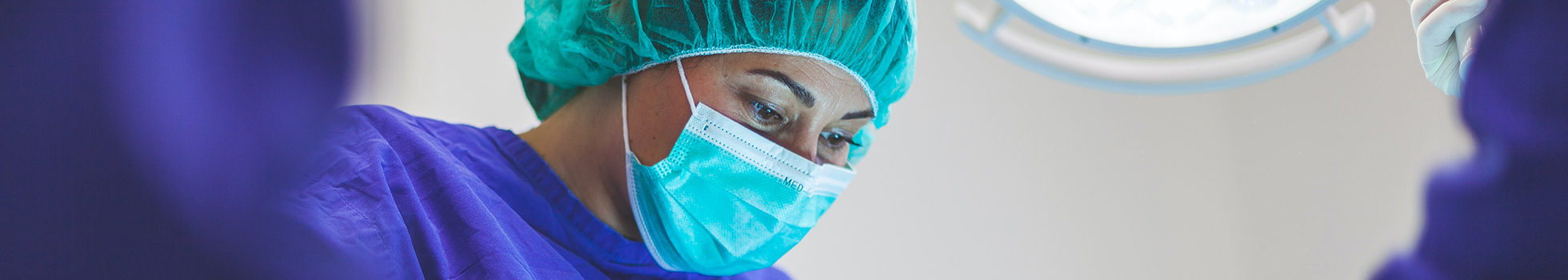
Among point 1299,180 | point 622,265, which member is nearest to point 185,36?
point 622,265

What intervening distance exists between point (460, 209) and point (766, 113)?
394 mm

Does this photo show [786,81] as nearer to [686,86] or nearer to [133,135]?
[686,86]

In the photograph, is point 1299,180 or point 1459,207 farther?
point 1299,180

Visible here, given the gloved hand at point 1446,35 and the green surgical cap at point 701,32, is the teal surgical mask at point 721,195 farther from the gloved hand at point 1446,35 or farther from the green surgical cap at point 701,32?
the gloved hand at point 1446,35

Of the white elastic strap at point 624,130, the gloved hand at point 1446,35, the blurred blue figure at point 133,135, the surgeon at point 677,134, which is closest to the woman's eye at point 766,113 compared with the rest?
the surgeon at point 677,134

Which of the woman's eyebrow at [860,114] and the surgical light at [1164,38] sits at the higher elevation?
the surgical light at [1164,38]

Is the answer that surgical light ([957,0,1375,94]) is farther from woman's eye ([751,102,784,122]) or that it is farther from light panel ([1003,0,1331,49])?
woman's eye ([751,102,784,122])

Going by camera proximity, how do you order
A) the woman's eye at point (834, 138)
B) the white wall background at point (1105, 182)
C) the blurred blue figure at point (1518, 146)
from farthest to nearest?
the white wall background at point (1105, 182) < the woman's eye at point (834, 138) < the blurred blue figure at point (1518, 146)

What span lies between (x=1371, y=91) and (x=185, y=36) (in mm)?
2065

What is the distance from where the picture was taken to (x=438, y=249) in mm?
809

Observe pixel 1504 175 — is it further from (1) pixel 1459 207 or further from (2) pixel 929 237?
(2) pixel 929 237

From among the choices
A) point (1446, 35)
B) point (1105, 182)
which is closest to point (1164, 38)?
point (1446, 35)

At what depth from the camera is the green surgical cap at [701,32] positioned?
3.52ft

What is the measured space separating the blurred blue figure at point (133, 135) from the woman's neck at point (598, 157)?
0.90m
